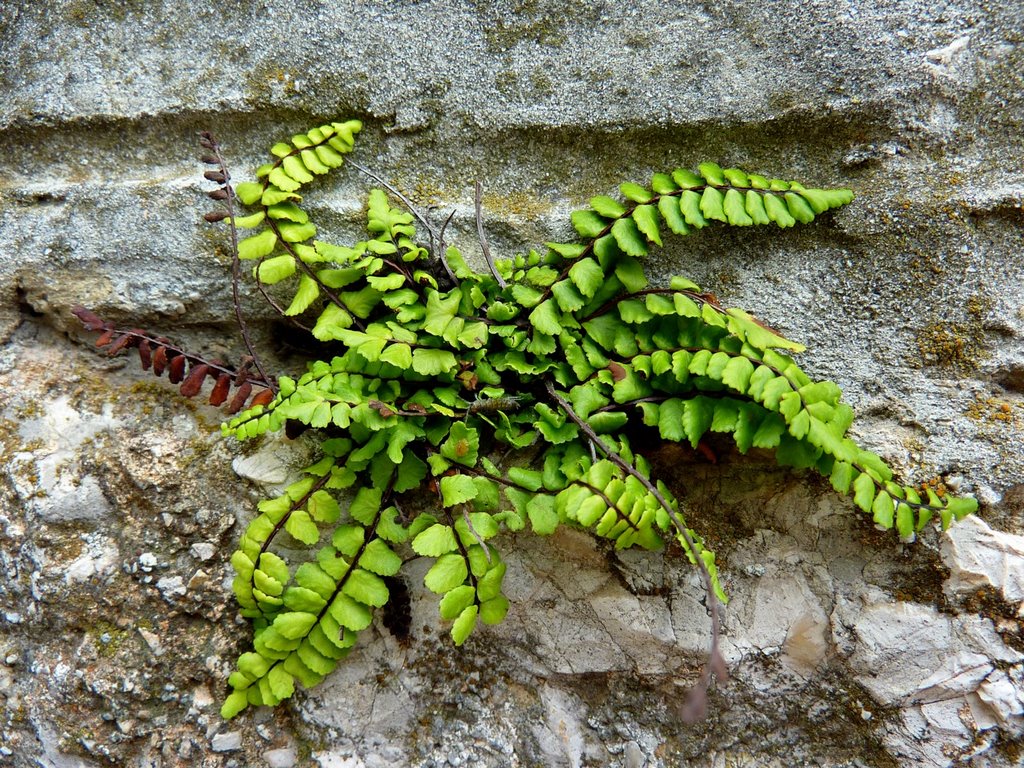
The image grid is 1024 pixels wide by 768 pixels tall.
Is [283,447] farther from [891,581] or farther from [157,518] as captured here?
[891,581]

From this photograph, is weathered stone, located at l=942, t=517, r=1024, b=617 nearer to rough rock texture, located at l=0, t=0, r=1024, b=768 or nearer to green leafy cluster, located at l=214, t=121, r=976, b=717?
rough rock texture, located at l=0, t=0, r=1024, b=768

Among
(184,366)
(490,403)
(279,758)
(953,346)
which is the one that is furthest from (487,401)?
→ (953,346)

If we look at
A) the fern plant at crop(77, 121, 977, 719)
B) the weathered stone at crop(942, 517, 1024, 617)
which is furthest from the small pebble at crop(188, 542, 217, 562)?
the weathered stone at crop(942, 517, 1024, 617)

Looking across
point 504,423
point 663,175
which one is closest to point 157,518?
point 504,423

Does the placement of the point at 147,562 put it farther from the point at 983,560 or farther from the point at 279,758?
the point at 983,560

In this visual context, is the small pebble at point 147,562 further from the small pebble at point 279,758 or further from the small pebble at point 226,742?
the small pebble at point 279,758

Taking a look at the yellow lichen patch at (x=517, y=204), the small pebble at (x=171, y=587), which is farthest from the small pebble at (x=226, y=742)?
the yellow lichen patch at (x=517, y=204)
